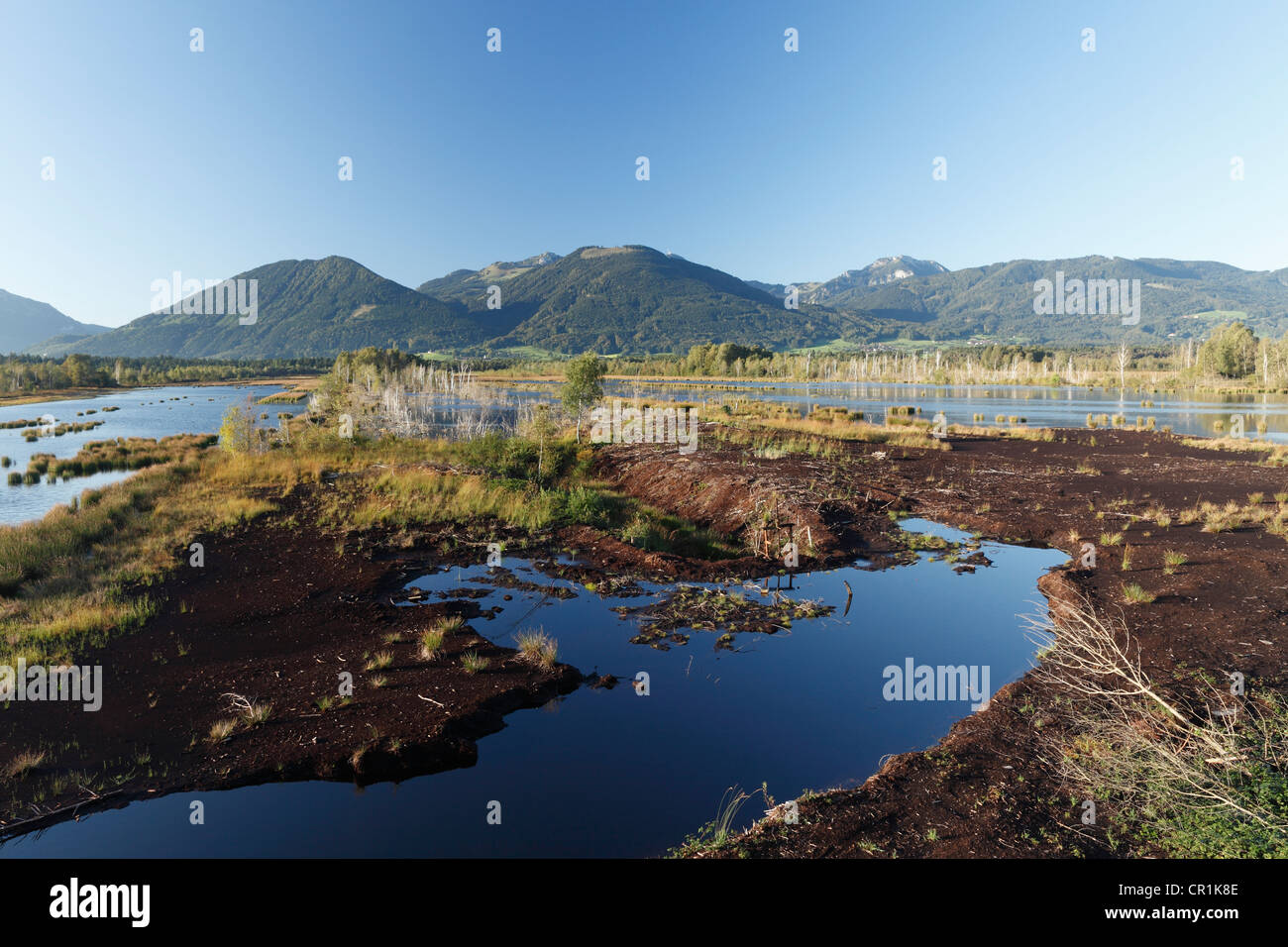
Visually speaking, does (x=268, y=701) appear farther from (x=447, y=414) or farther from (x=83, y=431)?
(x=83, y=431)

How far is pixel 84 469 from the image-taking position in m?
34.0

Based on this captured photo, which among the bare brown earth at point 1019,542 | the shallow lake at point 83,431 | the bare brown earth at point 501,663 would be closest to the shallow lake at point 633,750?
the bare brown earth at point 501,663

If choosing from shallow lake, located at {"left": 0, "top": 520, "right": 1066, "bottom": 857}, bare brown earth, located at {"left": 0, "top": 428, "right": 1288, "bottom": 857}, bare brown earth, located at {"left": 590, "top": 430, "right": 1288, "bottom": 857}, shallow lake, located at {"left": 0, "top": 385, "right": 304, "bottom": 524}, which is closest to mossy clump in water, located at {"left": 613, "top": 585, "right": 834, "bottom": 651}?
shallow lake, located at {"left": 0, "top": 520, "right": 1066, "bottom": 857}

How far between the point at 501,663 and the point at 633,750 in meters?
2.97

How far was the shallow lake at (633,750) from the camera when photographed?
18.7ft

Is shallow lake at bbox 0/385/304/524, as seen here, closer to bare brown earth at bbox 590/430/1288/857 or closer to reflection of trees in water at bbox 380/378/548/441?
reflection of trees in water at bbox 380/378/548/441

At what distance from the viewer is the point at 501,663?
9.23 metres

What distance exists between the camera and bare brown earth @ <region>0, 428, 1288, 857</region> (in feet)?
18.8

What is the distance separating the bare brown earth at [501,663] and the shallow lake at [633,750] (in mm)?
423

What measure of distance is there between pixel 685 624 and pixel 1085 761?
20.6 feet

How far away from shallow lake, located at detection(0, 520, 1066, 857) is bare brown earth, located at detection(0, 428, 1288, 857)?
1.39 feet

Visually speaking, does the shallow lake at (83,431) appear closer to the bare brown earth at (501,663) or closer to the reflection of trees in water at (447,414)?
the reflection of trees in water at (447,414)
